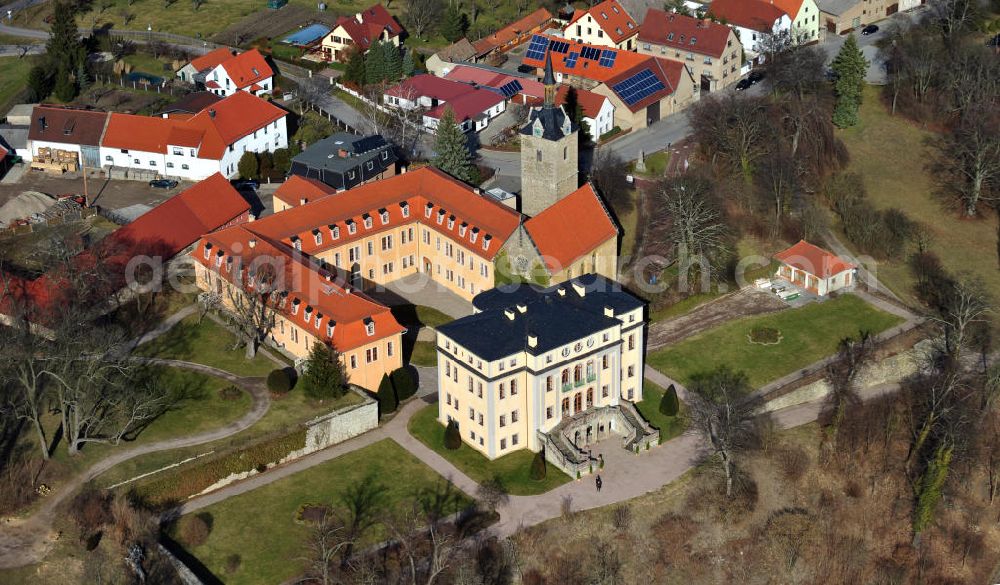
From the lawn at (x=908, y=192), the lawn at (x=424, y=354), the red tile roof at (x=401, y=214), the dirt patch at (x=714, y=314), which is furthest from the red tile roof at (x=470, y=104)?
the lawn at (x=424, y=354)

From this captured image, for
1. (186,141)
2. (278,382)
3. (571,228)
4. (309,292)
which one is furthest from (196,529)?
(186,141)

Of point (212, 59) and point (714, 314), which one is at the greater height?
point (212, 59)

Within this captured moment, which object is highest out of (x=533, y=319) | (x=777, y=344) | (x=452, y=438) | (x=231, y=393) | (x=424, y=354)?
(x=533, y=319)

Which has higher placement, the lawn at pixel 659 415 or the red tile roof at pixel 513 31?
the red tile roof at pixel 513 31

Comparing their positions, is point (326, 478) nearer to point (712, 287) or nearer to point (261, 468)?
point (261, 468)

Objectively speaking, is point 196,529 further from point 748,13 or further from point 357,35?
point 748,13

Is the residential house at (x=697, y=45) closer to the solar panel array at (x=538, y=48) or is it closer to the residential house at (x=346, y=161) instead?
the solar panel array at (x=538, y=48)
